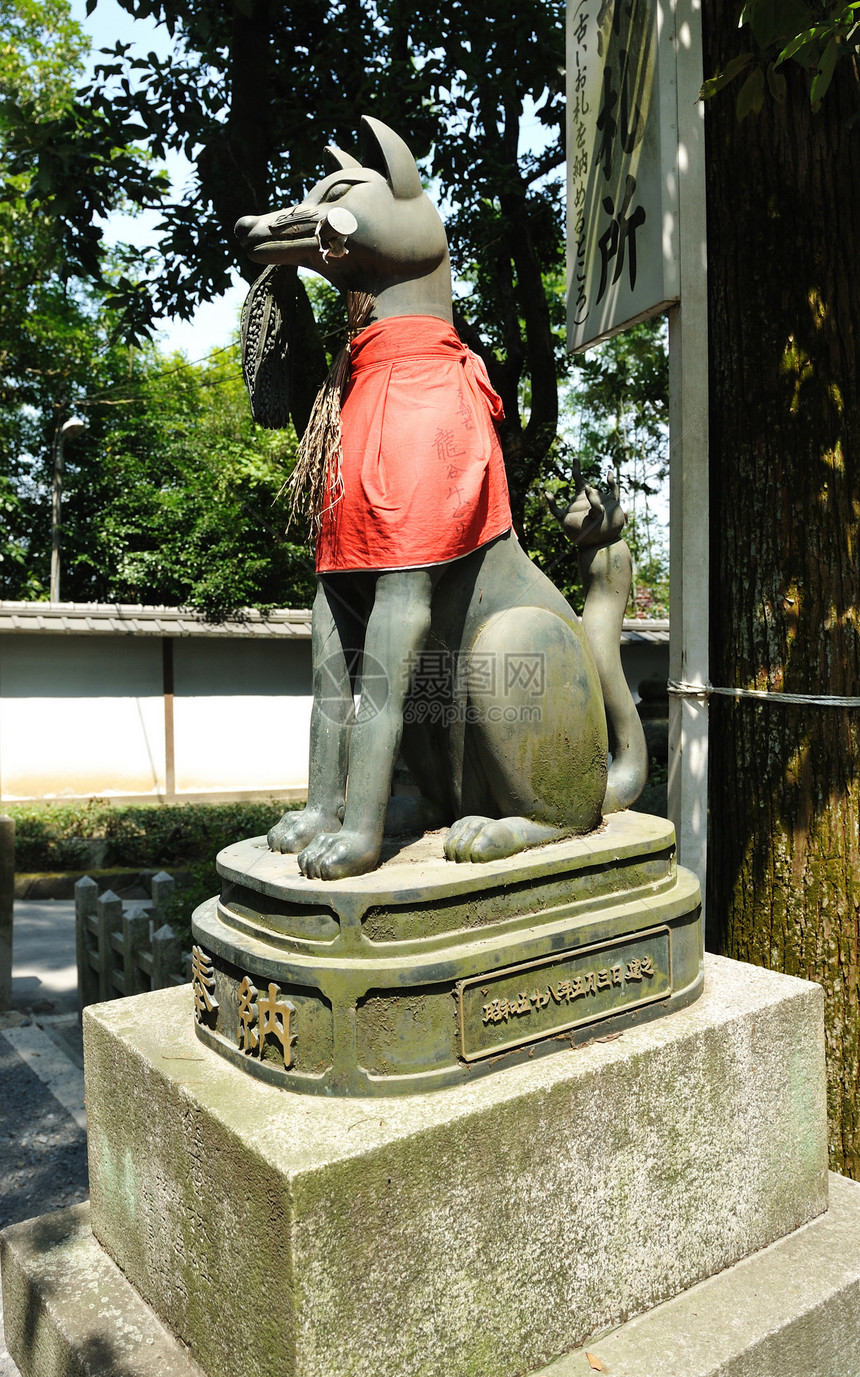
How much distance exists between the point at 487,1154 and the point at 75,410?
1756 centimetres

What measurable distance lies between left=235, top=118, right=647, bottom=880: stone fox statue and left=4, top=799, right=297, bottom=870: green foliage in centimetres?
658

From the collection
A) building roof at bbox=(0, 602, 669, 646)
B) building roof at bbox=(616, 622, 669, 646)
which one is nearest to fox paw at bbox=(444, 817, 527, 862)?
building roof at bbox=(0, 602, 669, 646)

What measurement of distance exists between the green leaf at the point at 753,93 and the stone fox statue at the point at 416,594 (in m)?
0.96

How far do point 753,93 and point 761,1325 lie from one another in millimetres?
2684

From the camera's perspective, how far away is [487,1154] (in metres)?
1.55

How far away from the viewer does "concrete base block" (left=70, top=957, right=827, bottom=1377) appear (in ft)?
4.63

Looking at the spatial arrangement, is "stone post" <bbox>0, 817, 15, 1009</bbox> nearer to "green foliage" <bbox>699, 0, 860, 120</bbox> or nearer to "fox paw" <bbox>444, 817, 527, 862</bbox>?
"fox paw" <bbox>444, 817, 527, 862</bbox>

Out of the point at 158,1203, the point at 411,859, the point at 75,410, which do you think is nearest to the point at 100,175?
the point at 411,859

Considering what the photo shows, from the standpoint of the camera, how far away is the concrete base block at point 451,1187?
141 cm

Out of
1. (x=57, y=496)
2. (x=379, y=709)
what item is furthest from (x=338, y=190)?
(x=57, y=496)

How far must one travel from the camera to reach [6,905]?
527cm

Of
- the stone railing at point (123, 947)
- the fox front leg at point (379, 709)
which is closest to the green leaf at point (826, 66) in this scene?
the fox front leg at point (379, 709)

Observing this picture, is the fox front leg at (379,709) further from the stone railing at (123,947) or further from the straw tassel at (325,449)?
the stone railing at (123,947)

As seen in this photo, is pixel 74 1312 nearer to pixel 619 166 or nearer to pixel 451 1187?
pixel 451 1187
